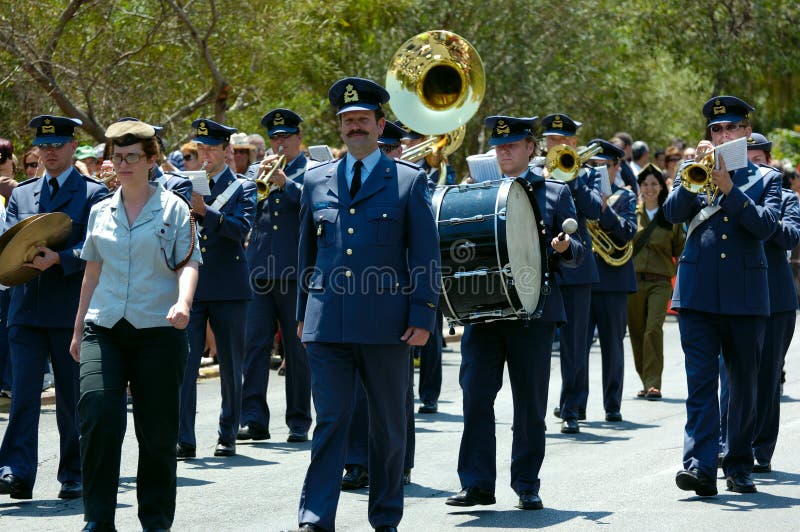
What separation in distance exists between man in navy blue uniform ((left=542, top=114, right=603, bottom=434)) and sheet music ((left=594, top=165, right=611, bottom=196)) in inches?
2.5

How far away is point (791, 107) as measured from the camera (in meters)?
39.9

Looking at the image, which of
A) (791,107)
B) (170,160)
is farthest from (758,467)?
(791,107)

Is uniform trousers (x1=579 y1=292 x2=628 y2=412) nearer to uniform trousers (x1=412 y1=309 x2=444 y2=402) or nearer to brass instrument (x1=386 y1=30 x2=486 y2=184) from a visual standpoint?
uniform trousers (x1=412 y1=309 x2=444 y2=402)

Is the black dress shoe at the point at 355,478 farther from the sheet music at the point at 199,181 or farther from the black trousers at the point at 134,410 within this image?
the sheet music at the point at 199,181

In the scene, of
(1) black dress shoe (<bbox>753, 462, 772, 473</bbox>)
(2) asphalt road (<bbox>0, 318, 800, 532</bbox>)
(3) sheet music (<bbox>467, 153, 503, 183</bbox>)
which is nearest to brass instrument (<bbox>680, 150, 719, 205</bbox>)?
(3) sheet music (<bbox>467, 153, 503, 183</bbox>)

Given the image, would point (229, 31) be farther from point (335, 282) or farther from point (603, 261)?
point (335, 282)

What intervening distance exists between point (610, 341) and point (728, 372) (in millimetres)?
3584

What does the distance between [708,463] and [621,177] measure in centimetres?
585

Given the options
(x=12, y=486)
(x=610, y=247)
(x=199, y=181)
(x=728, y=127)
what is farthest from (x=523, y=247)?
(x=610, y=247)

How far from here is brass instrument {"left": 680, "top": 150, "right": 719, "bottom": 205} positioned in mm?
8305

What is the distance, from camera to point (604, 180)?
11.5m

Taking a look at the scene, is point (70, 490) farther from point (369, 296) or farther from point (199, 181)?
point (369, 296)

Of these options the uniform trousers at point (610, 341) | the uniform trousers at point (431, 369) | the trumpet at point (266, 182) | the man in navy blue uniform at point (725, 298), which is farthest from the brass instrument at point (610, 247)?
the man in navy blue uniform at point (725, 298)

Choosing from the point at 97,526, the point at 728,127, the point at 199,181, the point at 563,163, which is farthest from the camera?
the point at 563,163
